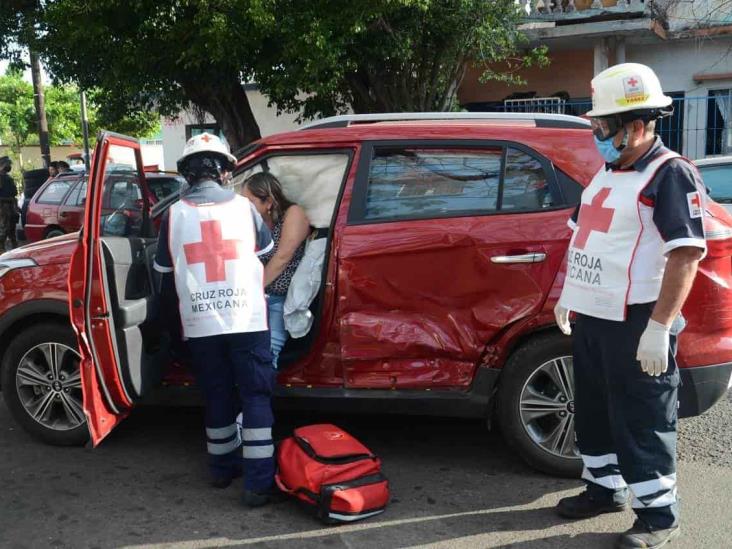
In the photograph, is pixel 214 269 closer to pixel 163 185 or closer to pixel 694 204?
pixel 694 204

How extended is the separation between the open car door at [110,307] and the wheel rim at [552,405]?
199cm

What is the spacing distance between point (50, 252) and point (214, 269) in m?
1.28

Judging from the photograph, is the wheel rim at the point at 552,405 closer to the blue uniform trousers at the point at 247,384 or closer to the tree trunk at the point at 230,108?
the blue uniform trousers at the point at 247,384

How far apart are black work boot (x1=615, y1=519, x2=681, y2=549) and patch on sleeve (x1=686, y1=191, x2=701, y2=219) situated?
4.44ft

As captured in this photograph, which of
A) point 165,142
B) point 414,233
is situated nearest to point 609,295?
point 414,233

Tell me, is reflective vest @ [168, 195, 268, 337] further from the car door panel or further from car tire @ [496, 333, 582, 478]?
the car door panel

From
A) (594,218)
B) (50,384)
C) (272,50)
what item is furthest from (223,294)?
(272,50)

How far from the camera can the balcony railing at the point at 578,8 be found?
40.8ft

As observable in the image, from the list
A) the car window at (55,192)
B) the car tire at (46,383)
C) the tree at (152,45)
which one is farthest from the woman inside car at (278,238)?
the car window at (55,192)

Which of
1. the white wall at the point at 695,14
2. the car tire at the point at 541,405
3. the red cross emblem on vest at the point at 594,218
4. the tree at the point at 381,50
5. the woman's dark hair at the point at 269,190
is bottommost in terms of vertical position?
the car tire at the point at 541,405

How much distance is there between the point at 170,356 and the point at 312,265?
937 mm

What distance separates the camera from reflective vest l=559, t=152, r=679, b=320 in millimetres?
3059

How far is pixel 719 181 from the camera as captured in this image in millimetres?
7910

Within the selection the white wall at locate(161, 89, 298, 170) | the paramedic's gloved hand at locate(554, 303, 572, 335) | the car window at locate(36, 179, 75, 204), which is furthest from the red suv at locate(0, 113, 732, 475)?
the white wall at locate(161, 89, 298, 170)
